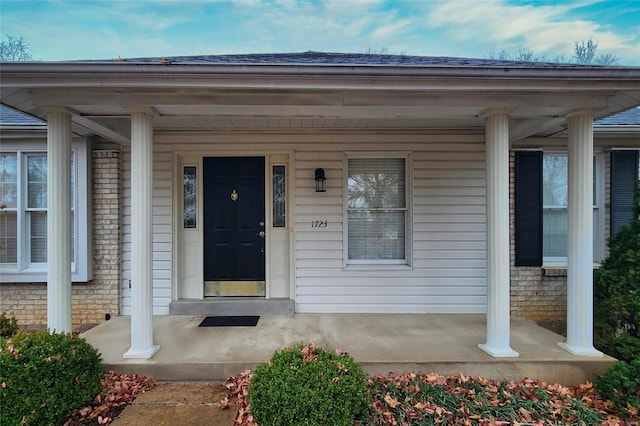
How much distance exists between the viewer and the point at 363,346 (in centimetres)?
339

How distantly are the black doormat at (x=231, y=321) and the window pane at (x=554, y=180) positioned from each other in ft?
14.9

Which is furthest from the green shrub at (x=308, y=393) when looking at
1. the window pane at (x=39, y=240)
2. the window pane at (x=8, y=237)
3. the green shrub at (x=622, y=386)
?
the window pane at (x=8, y=237)

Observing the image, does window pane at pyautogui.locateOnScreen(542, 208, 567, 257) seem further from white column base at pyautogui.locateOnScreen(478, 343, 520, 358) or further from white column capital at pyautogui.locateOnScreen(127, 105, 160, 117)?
white column capital at pyautogui.locateOnScreen(127, 105, 160, 117)

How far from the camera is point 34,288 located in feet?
14.9

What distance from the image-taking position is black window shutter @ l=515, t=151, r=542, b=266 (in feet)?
15.2

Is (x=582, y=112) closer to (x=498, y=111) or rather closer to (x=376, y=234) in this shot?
(x=498, y=111)

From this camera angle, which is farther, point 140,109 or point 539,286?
point 539,286

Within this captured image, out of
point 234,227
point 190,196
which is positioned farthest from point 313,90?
point 190,196

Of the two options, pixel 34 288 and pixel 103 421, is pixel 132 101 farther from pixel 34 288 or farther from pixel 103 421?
pixel 34 288

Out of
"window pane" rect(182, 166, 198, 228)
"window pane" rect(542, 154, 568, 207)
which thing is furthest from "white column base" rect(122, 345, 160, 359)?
"window pane" rect(542, 154, 568, 207)

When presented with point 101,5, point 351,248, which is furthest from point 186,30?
point 351,248

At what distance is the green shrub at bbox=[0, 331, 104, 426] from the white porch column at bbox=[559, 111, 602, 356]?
440 cm

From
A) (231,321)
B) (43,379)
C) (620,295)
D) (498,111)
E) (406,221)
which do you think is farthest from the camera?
(406,221)

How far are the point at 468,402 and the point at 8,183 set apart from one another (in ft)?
20.5
